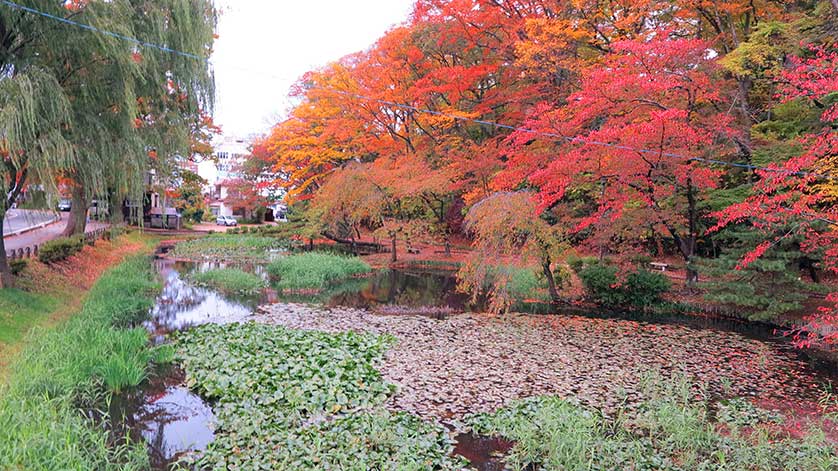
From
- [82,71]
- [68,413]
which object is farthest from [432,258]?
[68,413]

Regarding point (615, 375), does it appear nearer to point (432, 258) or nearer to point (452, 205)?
point (432, 258)

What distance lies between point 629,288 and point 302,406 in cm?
915

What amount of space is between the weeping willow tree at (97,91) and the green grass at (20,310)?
0.64m

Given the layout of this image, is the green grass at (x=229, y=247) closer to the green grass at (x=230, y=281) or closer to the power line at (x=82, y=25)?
the green grass at (x=230, y=281)

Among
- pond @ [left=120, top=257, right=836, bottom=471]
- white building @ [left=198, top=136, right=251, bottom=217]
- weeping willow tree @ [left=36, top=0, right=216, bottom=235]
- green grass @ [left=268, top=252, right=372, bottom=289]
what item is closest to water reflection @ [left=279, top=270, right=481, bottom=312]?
pond @ [left=120, top=257, right=836, bottom=471]

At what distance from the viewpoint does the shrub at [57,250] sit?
11531 millimetres

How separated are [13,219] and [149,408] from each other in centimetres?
2318

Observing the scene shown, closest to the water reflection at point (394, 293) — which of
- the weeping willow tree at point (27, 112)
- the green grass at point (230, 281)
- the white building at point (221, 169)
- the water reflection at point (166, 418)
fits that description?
the green grass at point (230, 281)

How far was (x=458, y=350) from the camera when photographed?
7844mm

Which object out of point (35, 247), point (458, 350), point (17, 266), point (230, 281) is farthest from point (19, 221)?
point (458, 350)

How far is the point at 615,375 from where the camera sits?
6832 mm

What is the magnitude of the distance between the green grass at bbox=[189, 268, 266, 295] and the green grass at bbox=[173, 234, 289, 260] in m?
5.37

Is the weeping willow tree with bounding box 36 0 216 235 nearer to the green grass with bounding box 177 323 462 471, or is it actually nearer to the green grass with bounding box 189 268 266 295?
the green grass with bounding box 177 323 462 471

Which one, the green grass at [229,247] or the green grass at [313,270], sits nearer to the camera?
the green grass at [313,270]
